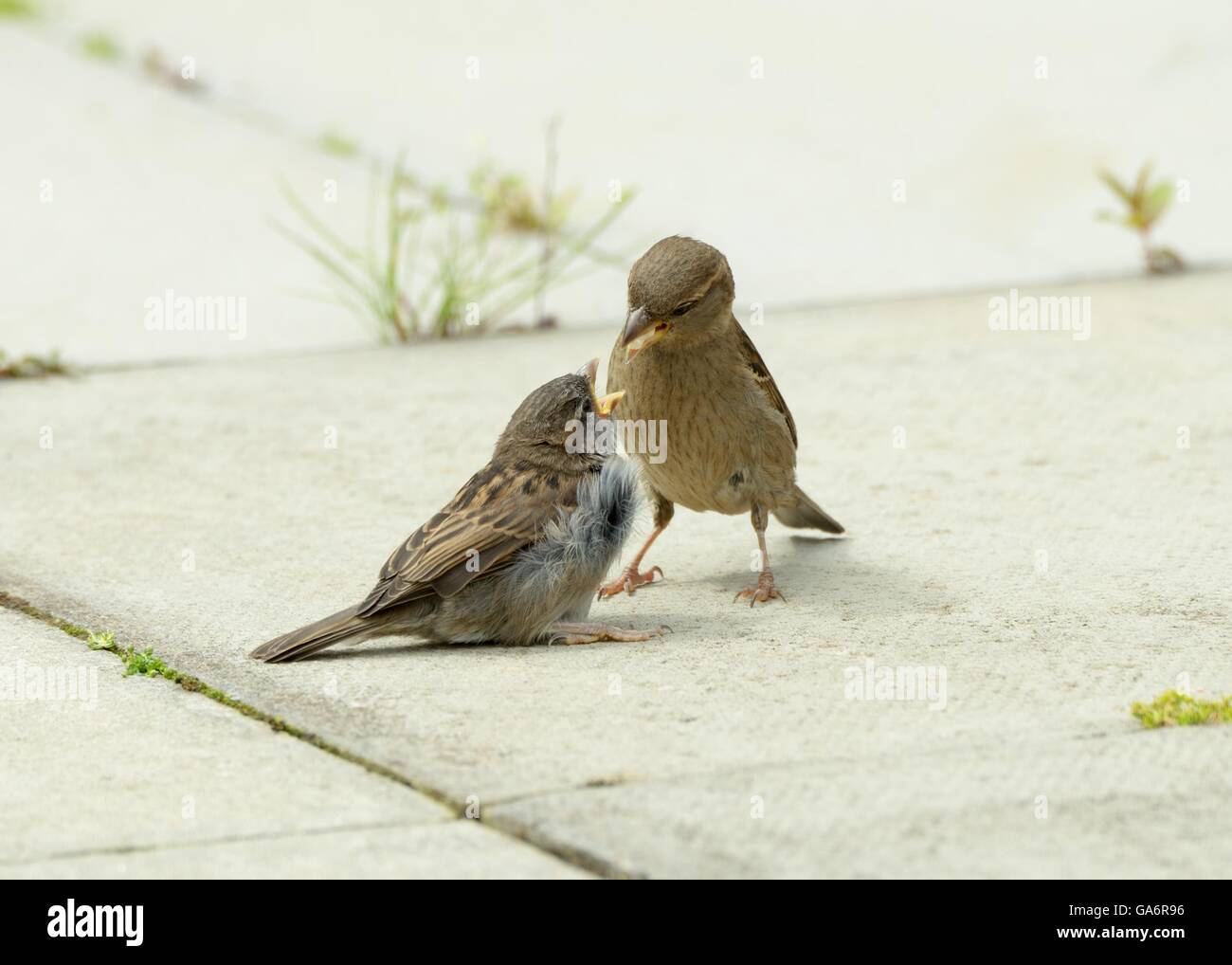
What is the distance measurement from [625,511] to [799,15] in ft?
29.0

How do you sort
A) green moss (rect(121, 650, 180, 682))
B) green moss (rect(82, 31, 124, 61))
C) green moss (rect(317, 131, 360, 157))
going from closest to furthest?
green moss (rect(121, 650, 180, 682))
green moss (rect(317, 131, 360, 157))
green moss (rect(82, 31, 124, 61))

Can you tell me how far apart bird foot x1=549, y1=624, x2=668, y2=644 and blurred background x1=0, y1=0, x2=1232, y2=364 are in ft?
15.4

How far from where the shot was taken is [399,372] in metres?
8.77

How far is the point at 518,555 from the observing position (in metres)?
4.79

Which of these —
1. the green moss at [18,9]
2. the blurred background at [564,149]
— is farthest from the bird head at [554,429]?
the green moss at [18,9]

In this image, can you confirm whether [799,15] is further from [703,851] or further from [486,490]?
[703,851]

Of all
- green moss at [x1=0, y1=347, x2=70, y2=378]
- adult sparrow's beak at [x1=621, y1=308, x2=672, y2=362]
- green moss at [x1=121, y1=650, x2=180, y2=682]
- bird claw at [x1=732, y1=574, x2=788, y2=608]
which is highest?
green moss at [x1=0, y1=347, x2=70, y2=378]

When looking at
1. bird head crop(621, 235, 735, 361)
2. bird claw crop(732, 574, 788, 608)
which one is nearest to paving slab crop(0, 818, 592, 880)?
bird claw crop(732, 574, 788, 608)

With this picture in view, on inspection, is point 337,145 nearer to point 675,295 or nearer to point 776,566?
point 776,566

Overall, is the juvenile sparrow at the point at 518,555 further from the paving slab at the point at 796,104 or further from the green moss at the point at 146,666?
the paving slab at the point at 796,104

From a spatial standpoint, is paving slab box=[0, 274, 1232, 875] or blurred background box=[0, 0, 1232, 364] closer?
→ paving slab box=[0, 274, 1232, 875]

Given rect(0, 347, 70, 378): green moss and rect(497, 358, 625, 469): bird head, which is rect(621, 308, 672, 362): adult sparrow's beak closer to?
rect(497, 358, 625, 469): bird head

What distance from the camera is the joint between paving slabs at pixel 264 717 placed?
334 cm

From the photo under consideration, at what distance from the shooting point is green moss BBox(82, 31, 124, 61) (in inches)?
508
